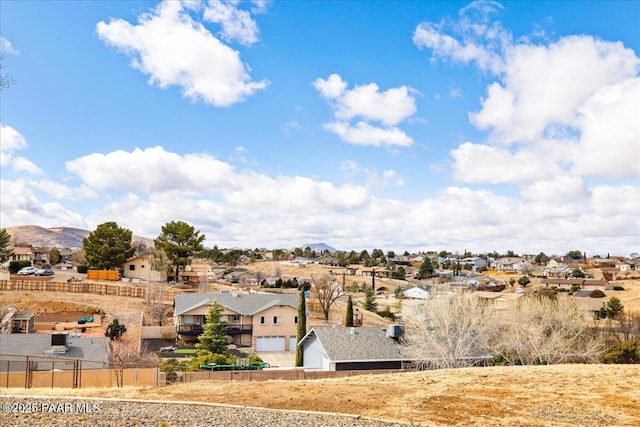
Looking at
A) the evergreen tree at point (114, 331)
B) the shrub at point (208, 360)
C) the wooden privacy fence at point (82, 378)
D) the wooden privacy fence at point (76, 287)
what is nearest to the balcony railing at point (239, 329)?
the evergreen tree at point (114, 331)

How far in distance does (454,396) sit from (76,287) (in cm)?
4620

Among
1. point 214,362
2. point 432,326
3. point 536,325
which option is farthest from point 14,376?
point 536,325

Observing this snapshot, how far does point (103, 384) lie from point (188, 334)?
828 inches

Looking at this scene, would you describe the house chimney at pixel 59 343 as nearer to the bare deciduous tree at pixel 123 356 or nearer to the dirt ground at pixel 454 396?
the bare deciduous tree at pixel 123 356

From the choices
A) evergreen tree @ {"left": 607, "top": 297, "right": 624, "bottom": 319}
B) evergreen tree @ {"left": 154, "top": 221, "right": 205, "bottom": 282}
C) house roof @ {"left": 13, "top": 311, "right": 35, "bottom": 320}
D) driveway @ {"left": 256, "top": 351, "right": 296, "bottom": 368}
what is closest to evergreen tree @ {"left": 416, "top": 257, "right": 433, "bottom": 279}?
evergreen tree @ {"left": 607, "top": 297, "right": 624, "bottom": 319}

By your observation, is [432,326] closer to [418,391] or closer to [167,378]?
[418,391]

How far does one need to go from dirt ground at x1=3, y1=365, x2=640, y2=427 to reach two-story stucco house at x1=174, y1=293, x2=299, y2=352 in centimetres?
2401

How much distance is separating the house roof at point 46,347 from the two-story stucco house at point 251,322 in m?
14.7

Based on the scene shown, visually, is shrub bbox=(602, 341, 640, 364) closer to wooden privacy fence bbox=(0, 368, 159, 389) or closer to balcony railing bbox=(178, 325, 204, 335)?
wooden privacy fence bbox=(0, 368, 159, 389)

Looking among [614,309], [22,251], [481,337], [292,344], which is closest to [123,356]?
[292,344]

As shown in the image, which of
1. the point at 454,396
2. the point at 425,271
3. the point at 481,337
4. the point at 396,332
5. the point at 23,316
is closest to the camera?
the point at 454,396

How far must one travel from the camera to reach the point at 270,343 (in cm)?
4384

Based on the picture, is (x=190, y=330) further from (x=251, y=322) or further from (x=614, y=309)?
(x=614, y=309)

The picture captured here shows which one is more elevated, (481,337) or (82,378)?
(481,337)
